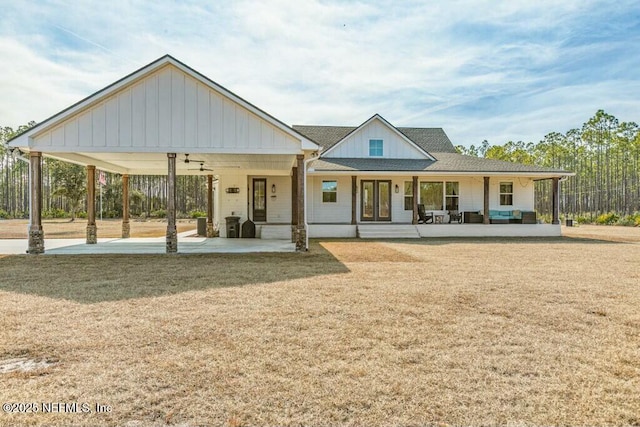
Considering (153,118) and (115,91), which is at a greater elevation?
(115,91)

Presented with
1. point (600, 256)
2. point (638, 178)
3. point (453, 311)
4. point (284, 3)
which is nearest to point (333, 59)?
point (284, 3)

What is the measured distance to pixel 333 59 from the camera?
1672cm

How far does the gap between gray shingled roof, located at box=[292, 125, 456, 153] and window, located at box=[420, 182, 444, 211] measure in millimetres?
3973

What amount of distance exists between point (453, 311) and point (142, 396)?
3.91 metres

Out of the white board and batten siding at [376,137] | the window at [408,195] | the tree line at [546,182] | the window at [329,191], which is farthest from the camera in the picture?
the tree line at [546,182]

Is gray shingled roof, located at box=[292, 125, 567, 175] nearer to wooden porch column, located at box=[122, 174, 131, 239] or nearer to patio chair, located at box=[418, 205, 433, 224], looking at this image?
patio chair, located at box=[418, 205, 433, 224]

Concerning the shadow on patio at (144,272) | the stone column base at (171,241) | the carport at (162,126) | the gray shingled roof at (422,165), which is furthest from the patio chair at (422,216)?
the stone column base at (171,241)

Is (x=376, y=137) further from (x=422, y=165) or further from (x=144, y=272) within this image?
(x=144, y=272)

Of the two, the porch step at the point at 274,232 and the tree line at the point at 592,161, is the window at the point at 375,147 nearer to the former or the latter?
the porch step at the point at 274,232

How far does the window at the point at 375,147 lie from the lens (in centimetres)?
2072

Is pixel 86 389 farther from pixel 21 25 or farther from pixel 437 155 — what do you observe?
pixel 437 155

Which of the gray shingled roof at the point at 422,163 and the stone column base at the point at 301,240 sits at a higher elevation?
the gray shingled roof at the point at 422,163

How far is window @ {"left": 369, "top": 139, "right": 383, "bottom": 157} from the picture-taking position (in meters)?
20.7

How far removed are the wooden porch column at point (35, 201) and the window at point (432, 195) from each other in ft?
51.2
